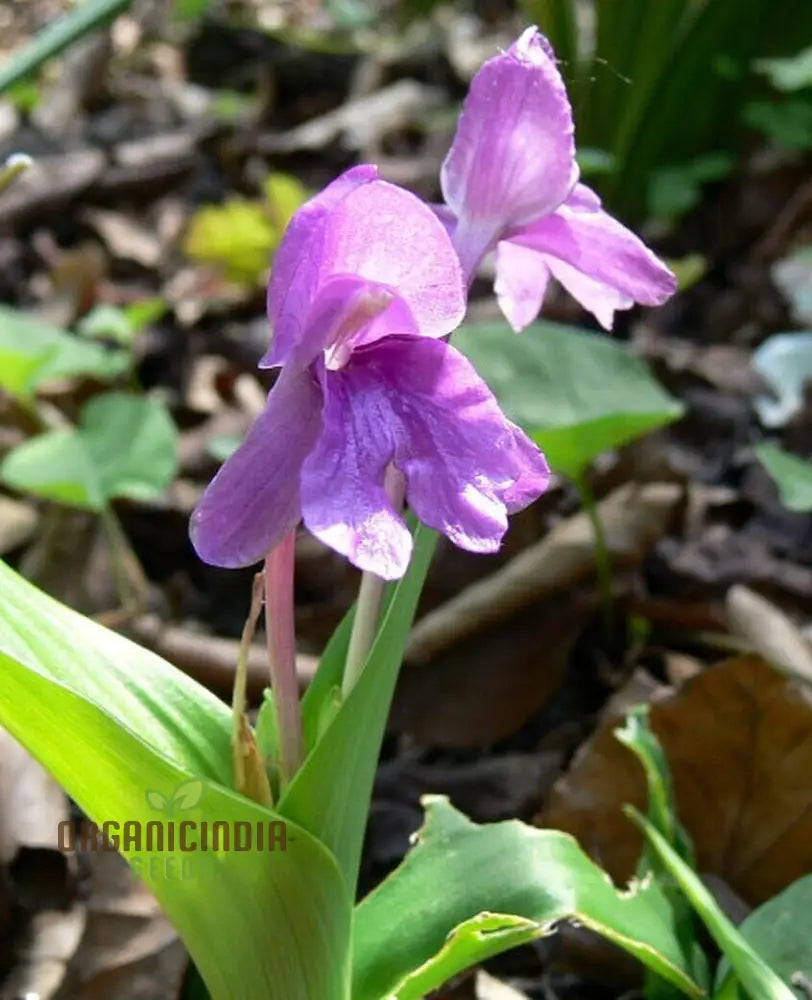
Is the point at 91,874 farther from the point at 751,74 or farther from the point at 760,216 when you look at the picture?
the point at 751,74

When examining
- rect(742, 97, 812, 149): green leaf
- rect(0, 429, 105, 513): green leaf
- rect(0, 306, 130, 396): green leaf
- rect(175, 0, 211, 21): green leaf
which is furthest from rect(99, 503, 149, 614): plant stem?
rect(175, 0, 211, 21): green leaf

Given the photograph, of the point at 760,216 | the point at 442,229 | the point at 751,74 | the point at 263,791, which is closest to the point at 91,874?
the point at 263,791

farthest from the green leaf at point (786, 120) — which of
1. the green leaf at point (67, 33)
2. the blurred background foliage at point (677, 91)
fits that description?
the green leaf at point (67, 33)

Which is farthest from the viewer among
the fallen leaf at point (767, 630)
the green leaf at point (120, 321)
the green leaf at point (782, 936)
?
the green leaf at point (120, 321)

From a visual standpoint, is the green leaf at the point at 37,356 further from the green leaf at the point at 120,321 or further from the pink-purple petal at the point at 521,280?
the pink-purple petal at the point at 521,280

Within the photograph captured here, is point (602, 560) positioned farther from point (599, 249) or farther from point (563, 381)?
point (599, 249)
